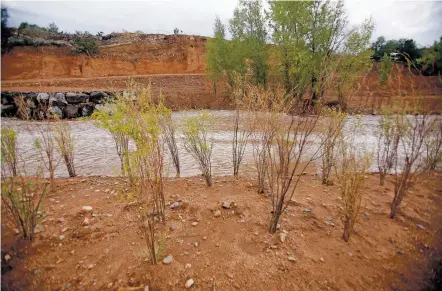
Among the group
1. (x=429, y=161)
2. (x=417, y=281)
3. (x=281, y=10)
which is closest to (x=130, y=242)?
(x=417, y=281)

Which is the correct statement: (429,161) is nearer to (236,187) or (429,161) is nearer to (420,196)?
(420,196)

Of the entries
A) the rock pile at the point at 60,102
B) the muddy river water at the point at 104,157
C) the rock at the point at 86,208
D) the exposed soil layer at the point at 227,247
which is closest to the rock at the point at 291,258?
the exposed soil layer at the point at 227,247

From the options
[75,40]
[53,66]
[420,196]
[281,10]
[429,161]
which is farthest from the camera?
[75,40]

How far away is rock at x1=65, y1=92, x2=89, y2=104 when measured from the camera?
521 inches

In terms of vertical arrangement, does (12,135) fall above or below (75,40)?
below

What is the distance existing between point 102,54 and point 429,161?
30.6m

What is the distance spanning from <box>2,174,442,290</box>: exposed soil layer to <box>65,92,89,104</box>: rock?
1154 cm

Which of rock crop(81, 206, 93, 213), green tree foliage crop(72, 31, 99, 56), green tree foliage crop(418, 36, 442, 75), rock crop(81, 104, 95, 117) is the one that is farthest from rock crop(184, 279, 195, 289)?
green tree foliage crop(72, 31, 99, 56)

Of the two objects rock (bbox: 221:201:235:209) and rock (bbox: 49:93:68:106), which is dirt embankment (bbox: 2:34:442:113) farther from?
rock (bbox: 221:201:235:209)

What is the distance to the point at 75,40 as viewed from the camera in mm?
25547

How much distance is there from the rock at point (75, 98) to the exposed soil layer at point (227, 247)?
37.9ft

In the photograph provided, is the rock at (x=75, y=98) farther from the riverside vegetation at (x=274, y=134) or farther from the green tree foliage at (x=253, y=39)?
the green tree foliage at (x=253, y=39)

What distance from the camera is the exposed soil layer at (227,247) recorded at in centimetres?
229

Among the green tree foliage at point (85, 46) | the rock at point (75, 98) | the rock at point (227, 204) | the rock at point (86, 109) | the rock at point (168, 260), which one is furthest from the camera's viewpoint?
the green tree foliage at point (85, 46)
